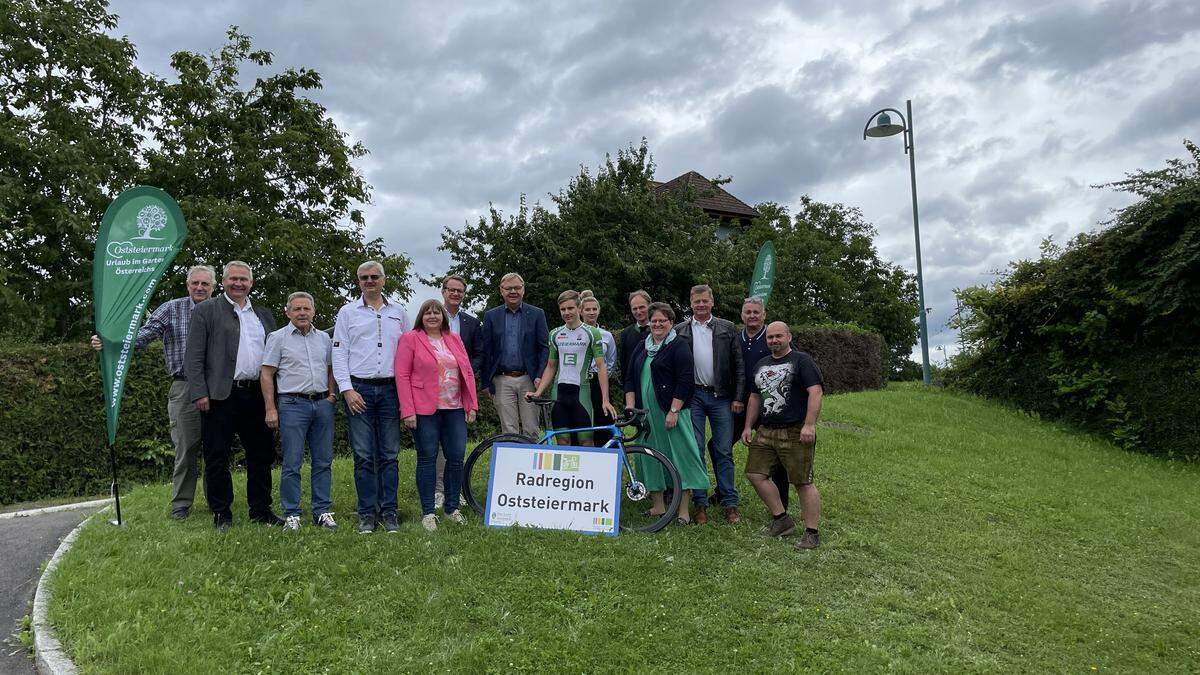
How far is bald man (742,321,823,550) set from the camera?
20.5 ft

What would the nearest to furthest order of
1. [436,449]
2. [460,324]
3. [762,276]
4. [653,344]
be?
[436,449]
[653,344]
[460,324]
[762,276]

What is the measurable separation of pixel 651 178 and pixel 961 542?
776 inches

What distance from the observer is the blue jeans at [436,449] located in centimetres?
620

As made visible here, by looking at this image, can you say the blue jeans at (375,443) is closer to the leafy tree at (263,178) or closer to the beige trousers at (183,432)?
the beige trousers at (183,432)

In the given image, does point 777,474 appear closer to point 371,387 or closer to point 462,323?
point 462,323

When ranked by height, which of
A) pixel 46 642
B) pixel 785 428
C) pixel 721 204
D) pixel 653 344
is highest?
pixel 721 204

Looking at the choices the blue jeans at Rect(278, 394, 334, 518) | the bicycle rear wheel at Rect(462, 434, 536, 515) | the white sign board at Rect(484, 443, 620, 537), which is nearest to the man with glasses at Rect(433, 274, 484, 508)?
the bicycle rear wheel at Rect(462, 434, 536, 515)

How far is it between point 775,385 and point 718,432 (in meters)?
0.82

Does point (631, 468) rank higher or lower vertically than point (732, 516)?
higher

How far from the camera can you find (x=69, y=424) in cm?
916

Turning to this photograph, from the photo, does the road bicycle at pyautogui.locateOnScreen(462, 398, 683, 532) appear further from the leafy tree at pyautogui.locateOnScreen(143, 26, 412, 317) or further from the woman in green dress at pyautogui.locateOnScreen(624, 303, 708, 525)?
the leafy tree at pyautogui.locateOnScreen(143, 26, 412, 317)

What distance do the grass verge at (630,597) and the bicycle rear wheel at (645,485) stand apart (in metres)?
0.21

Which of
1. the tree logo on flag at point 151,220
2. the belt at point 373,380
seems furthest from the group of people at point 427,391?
the tree logo on flag at point 151,220

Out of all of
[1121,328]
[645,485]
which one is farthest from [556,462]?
[1121,328]
